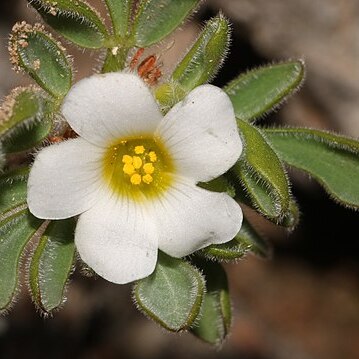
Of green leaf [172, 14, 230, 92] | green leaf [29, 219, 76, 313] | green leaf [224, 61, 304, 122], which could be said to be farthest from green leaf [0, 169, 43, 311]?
green leaf [224, 61, 304, 122]

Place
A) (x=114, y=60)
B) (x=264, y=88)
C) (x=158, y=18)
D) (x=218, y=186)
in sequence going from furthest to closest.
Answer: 1. (x=264, y=88)
2. (x=158, y=18)
3. (x=114, y=60)
4. (x=218, y=186)

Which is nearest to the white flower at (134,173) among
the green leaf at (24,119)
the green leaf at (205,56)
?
the green leaf at (24,119)

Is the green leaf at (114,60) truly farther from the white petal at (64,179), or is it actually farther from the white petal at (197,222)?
the white petal at (197,222)

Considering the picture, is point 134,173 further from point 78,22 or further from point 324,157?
point 324,157

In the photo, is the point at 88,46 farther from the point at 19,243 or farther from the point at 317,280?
the point at 317,280

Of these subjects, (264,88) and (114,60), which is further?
(264,88)

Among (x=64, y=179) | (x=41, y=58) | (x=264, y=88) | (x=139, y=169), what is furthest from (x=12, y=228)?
(x=264, y=88)

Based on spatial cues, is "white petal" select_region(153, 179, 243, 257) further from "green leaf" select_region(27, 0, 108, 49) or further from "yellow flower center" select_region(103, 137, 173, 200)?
"green leaf" select_region(27, 0, 108, 49)
